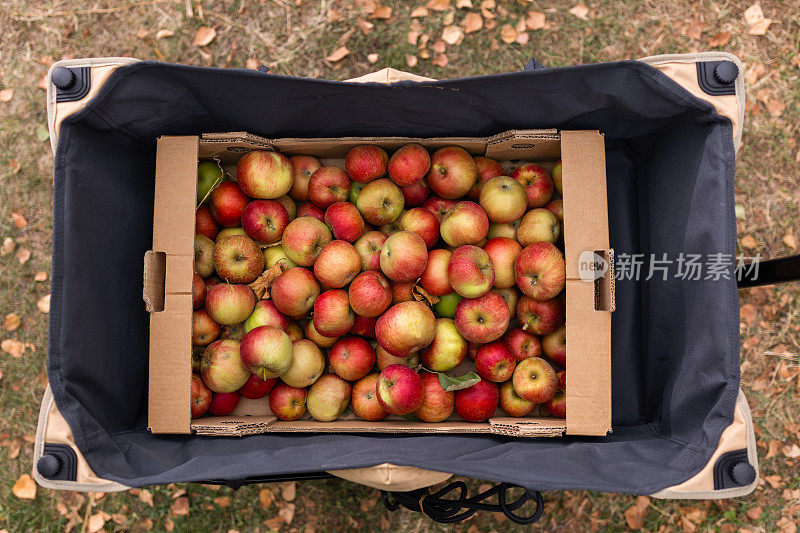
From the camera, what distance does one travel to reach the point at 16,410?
3184mm

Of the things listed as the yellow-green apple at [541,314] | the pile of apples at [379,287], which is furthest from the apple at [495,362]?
the yellow-green apple at [541,314]

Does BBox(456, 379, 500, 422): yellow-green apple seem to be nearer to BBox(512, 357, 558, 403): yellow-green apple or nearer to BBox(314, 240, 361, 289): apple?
BBox(512, 357, 558, 403): yellow-green apple

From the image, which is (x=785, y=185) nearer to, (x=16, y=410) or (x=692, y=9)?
(x=692, y=9)

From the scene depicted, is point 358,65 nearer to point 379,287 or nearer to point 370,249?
point 370,249

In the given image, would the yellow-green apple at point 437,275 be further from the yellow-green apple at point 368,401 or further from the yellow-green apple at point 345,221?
the yellow-green apple at point 368,401

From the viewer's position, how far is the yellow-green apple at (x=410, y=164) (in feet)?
7.89

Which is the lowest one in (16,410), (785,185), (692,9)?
(16,410)

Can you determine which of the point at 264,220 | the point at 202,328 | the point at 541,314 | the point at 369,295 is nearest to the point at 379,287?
the point at 369,295

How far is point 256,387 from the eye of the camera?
2469 mm

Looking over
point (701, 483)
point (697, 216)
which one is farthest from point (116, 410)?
point (697, 216)

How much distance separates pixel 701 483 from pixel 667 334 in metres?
0.63

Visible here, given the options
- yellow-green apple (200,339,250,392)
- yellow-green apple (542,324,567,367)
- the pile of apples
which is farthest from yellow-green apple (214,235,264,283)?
yellow-green apple (542,324,567,367)

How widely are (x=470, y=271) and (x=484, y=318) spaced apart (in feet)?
0.73

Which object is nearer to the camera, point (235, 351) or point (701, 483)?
point (701, 483)
